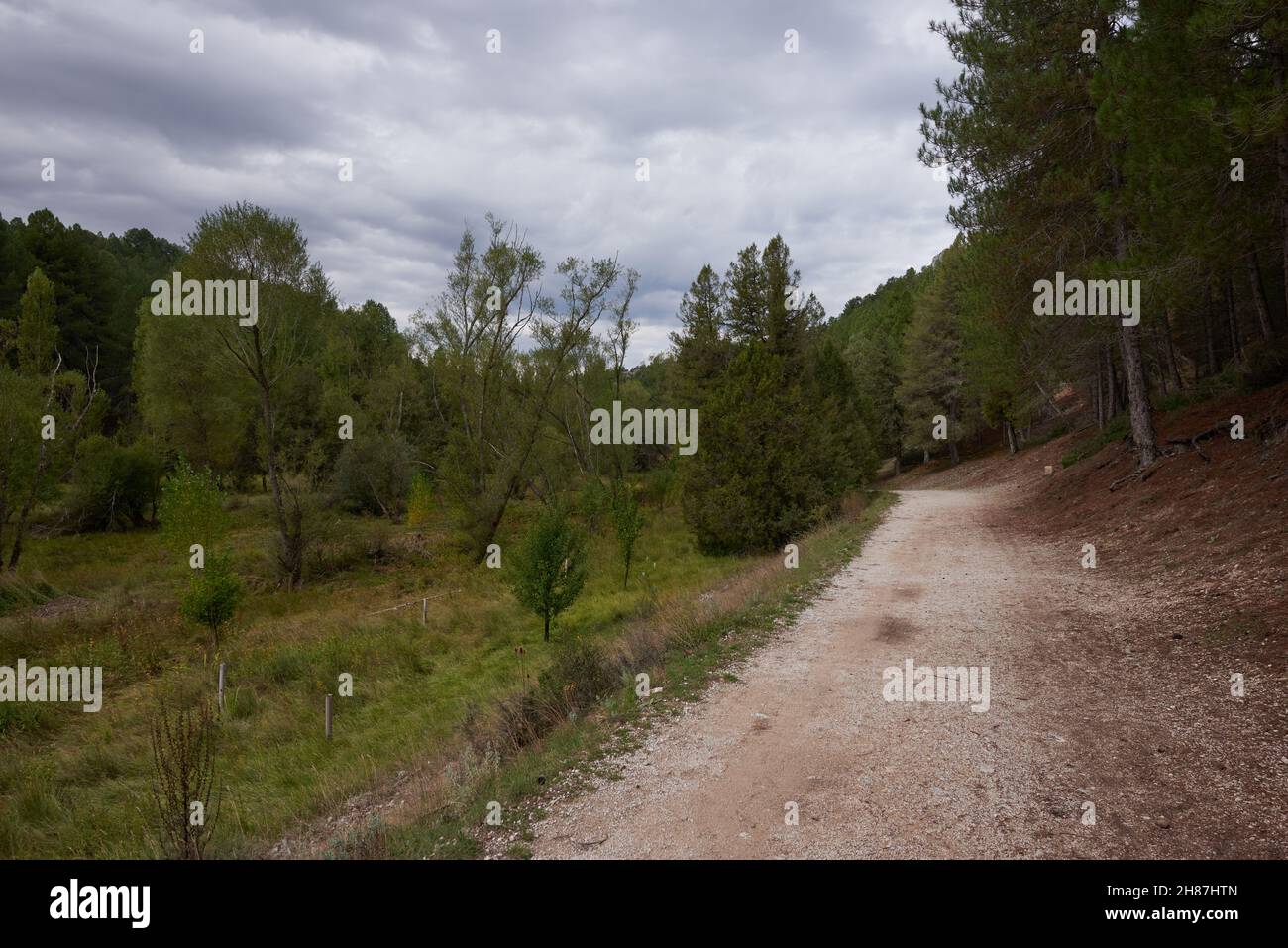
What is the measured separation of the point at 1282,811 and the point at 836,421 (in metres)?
29.0

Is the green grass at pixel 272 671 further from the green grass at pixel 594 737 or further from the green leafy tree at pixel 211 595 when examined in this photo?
the green grass at pixel 594 737

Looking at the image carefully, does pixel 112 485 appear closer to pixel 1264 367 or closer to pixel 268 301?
pixel 268 301

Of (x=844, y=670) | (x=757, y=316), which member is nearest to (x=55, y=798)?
(x=844, y=670)

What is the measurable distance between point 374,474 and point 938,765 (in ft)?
123

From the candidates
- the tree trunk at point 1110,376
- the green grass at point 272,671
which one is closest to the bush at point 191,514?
the green grass at point 272,671

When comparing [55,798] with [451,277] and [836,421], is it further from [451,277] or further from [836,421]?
[836,421]

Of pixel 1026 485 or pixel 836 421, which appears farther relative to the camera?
pixel 836 421

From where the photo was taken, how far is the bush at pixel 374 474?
36.8 metres

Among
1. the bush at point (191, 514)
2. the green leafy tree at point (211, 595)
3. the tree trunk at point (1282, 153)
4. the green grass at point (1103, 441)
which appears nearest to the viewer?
the tree trunk at point (1282, 153)

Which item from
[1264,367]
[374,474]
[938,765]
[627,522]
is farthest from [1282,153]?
[374,474]

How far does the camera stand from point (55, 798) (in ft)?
27.8

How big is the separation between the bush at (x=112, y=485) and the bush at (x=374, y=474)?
925cm

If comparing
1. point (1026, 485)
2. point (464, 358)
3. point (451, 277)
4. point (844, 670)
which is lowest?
point (844, 670)

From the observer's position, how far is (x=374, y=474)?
37.0m
